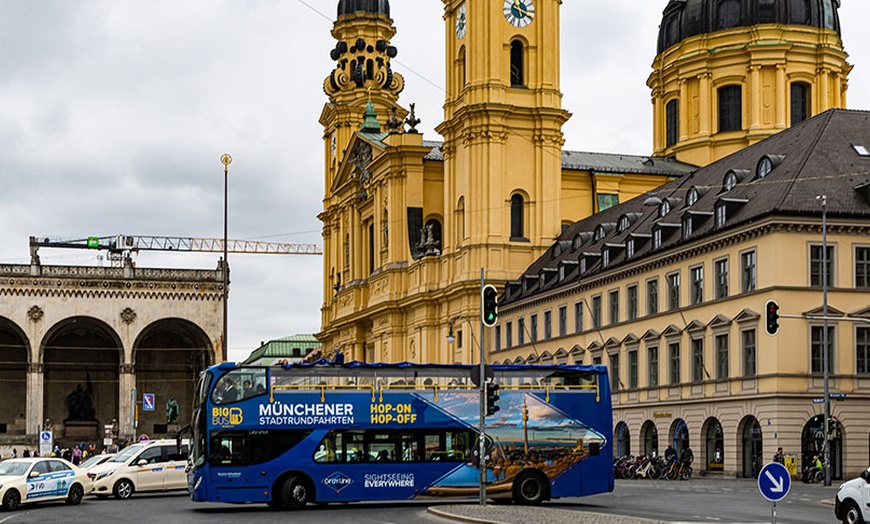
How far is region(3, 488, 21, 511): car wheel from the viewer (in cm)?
4022

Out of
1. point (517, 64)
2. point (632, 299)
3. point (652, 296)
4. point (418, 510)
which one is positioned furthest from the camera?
point (517, 64)

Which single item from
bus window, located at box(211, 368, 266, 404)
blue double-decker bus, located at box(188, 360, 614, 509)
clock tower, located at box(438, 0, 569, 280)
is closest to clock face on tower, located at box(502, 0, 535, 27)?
clock tower, located at box(438, 0, 569, 280)

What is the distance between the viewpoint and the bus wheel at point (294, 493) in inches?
1495

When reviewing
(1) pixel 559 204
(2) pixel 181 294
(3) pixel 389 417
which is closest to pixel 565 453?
(3) pixel 389 417

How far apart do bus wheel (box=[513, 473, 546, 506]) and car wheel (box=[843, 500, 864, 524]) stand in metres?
10.3

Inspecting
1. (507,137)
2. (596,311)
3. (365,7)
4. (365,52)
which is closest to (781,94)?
(507,137)

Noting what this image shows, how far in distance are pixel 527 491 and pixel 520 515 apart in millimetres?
6826

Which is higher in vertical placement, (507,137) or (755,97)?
(755,97)

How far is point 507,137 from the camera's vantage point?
86.3 meters

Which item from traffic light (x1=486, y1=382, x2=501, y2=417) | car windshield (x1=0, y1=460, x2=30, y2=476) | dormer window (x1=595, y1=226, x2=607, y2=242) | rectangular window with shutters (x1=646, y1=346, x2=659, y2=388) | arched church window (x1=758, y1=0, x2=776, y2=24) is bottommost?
car windshield (x1=0, y1=460, x2=30, y2=476)

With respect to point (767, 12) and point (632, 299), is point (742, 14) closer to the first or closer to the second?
point (767, 12)

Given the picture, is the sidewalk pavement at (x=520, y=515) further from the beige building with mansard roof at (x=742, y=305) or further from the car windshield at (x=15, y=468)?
the beige building with mansard roof at (x=742, y=305)

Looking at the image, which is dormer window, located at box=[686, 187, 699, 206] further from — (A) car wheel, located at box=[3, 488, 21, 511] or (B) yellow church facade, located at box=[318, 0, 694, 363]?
(A) car wheel, located at box=[3, 488, 21, 511]

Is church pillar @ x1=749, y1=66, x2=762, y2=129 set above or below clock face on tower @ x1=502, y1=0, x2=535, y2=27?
below
